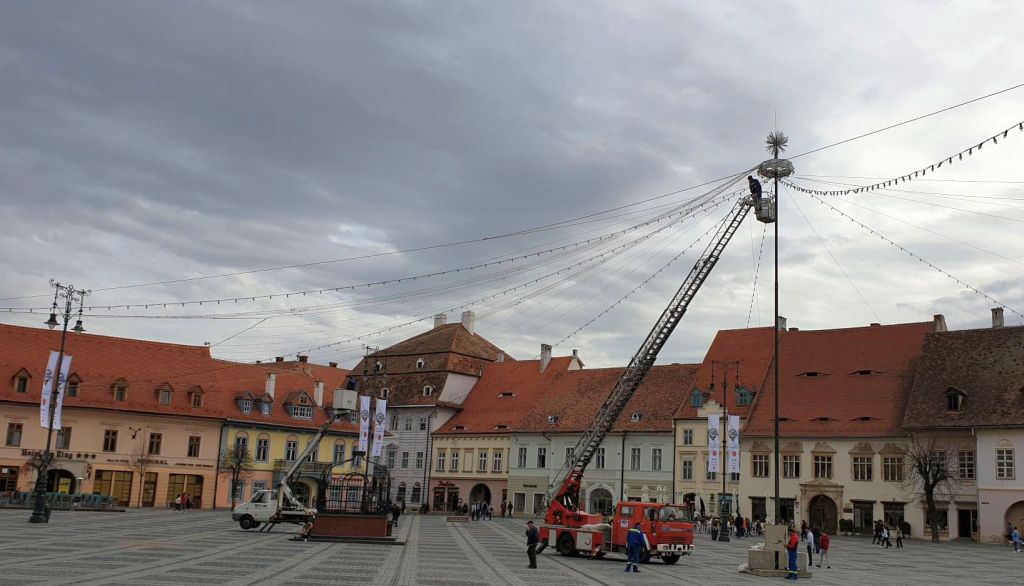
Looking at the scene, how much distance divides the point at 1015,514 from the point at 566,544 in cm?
3025

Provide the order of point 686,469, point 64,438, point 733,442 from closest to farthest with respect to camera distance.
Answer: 1. point 733,442
2. point 64,438
3. point 686,469

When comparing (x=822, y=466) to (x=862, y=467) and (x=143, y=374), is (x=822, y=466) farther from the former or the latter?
(x=143, y=374)

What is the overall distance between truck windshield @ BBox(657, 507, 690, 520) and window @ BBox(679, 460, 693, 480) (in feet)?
97.4

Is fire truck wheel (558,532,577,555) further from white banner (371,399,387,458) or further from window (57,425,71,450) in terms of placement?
window (57,425,71,450)

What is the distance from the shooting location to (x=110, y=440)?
66.8m

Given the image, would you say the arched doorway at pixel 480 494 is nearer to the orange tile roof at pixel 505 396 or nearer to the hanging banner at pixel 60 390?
the orange tile roof at pixel 505 396

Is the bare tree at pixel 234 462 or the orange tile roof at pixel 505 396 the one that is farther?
the orange tile roof at pixel 505 396

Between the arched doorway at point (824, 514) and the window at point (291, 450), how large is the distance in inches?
1544

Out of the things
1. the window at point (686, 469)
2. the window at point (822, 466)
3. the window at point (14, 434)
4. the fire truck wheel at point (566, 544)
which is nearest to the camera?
the fire truck wheel at point (566, 544)

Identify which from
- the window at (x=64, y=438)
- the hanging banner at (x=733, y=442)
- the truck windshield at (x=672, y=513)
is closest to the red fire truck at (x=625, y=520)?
the truck windshield at (x=672, y=513)

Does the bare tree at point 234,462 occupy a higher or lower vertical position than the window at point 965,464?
lower

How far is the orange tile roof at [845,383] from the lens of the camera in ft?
196

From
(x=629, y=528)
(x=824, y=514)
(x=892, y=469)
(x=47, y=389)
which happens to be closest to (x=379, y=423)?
(x=47, y=389)

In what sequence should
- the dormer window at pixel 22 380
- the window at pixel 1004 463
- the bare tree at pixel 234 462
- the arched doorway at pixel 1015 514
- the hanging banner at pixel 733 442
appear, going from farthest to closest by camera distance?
the bare tree at pixel 234 462, the dormer window at pixel 22 380, the hanging banner at pixel 733 442, the window at pixel 1004 463, the arched doorway at pixel 1015 514
